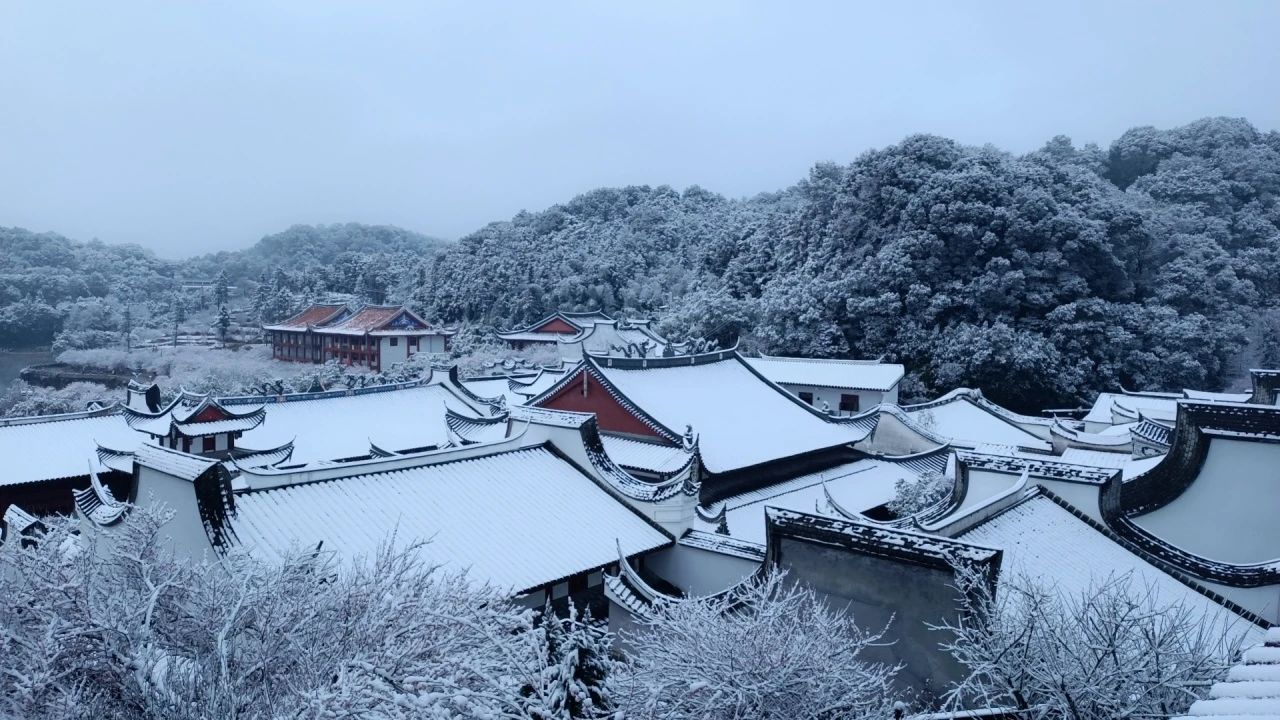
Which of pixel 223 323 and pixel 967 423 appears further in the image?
pixel 223 323

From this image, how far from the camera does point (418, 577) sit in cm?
724

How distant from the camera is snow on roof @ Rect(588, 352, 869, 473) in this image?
66.3 ft

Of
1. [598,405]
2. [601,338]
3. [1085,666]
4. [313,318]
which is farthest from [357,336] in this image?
[1085,666]

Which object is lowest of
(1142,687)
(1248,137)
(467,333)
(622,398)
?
(467,333)

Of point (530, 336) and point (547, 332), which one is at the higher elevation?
point (547, 332)

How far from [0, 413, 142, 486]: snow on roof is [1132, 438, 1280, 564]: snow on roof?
92.5ft

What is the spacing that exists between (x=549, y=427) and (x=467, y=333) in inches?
2321

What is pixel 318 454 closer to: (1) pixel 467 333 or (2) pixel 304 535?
(2) pixel 304 535

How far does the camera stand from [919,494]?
714 inches

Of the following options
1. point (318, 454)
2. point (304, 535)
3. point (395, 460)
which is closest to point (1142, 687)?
point (304, 535)

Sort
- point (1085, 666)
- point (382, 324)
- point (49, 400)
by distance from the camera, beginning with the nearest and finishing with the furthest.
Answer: point (1085, 666) < point (49, 400) < point (382, 324)

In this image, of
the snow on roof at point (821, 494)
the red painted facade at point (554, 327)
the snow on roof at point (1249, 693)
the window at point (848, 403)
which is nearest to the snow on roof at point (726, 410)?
the snow on roof at point (821, 494)

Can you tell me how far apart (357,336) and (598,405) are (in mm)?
47728

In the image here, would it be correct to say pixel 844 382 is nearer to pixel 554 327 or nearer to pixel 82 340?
pixel 554 327
